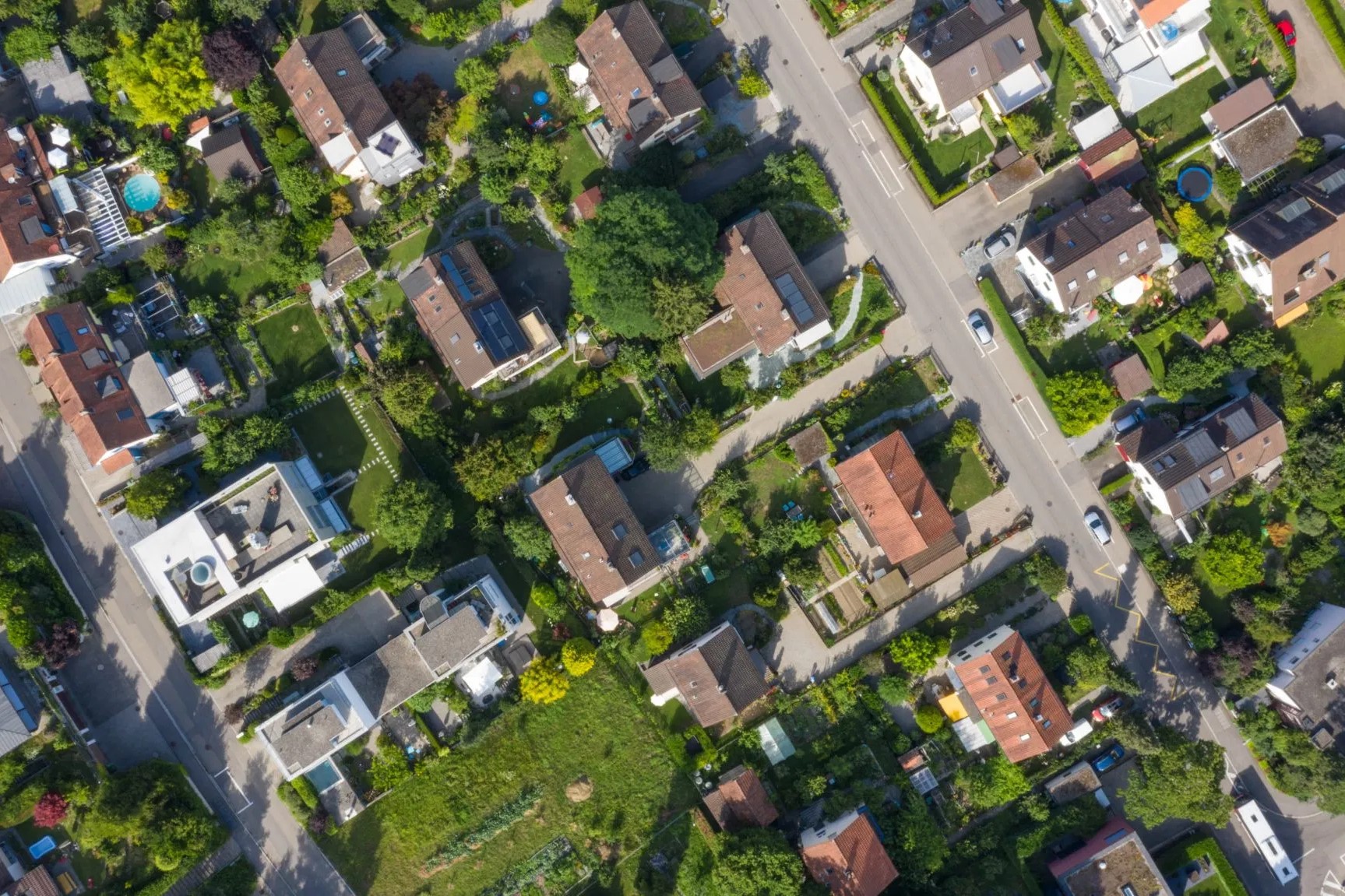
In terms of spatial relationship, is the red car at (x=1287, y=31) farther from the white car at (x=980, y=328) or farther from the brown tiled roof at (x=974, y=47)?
the white car at (x=980, y=328)

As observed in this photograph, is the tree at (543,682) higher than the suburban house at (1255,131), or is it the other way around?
the suburban house at (1255,131)

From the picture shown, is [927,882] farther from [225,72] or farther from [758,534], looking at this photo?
[225,72]

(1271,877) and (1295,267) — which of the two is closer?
(1295,267)

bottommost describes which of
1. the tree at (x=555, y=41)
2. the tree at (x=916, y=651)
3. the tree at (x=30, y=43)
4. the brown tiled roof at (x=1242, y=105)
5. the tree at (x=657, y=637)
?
the tree at (x=916, y=651)

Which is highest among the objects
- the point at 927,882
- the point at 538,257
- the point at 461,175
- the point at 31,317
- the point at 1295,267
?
the point at 31,317

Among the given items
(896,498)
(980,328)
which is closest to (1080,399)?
(980,328)

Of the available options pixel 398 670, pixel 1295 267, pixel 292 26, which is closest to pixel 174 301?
pixel 292 26

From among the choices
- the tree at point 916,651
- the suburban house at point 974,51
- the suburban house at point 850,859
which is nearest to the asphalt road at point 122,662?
the suburban house at point 850,859

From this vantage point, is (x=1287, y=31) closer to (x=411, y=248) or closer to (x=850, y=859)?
(x=411, y=248)

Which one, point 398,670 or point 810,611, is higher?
point 398,670
